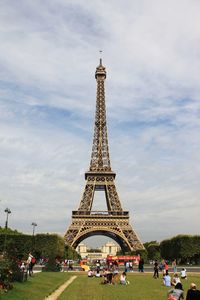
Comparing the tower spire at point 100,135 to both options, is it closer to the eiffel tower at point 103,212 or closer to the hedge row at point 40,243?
the eiffel tower at point 103,212

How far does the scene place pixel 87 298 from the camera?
74.3 feet

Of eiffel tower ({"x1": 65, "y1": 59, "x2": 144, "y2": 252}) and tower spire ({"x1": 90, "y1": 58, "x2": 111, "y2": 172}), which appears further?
tower spire ({"x1": 90, "y1": 58, "x2": 111, "y2": 172})

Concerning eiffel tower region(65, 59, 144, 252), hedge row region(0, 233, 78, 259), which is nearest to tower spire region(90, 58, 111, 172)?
eiffel tower region(65, 59, 144, 252)

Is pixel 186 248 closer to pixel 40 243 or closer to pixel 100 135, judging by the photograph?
pixel 40 243

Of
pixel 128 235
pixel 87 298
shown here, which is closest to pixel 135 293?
pixel 87 298

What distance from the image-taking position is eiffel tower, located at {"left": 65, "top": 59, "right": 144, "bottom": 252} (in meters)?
89.4

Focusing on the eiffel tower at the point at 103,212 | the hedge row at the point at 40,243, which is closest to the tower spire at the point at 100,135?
the eiffel tower at the point at 103,212

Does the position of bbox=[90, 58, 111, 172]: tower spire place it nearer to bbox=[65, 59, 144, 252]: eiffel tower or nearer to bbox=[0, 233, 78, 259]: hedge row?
bbox=[65, 59, 144, 252]: eiffel tower

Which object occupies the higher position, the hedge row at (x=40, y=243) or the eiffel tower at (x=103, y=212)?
the eiffel tower at (x=103, y=212)

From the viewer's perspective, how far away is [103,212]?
93750mm

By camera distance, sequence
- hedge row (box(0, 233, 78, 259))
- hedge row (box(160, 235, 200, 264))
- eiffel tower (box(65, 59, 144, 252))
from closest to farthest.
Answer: hedge row (box(160, 235, 200, 264)) → hedge row (box(0, 233, 78, 259)) → eiffel tower (box(65, 59, 144, 252))

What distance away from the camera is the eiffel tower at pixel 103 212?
89.4 metres

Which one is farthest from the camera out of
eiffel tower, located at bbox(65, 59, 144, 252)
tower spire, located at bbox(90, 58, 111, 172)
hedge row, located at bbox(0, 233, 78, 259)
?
tower spire, located at bbox(90, 58, 111, 172)

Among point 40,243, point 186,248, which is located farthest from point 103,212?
point 186,248
